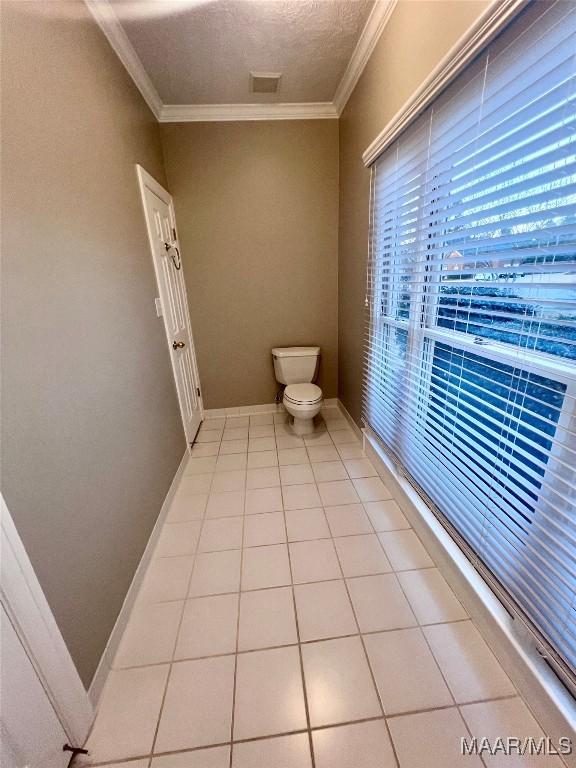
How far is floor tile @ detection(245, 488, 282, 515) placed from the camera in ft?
5.96

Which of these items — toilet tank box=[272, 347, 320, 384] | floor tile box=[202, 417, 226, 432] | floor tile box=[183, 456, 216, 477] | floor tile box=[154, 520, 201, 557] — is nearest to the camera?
floor tile box=[154, 520, 201, 557]

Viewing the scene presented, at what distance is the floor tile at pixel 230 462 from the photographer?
2.23 meters

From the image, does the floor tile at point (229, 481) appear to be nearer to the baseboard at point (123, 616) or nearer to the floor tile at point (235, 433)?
the baseboard at point (123, 616)

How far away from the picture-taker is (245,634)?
3.89ft

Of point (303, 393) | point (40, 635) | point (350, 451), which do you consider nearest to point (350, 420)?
point (350, 451)

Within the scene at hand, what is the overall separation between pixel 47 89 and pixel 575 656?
2.37m

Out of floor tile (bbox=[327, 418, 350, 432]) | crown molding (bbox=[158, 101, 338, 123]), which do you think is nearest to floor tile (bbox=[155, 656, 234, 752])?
floor tile (bbox=[327, 418, 350, 432])

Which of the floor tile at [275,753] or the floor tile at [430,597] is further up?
the floor tile at [430,597]

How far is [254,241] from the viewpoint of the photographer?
259 cm

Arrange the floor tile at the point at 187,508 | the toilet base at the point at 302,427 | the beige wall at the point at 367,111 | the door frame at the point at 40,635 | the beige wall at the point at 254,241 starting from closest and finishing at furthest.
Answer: the door frame at the point at 40,635, the beige wall at the point at 367,111, the floor tile at the point at 187,508, the beige wall at the point at 254,241, the toilet base at the point at 302,427

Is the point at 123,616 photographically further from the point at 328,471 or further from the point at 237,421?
the point at 237,421

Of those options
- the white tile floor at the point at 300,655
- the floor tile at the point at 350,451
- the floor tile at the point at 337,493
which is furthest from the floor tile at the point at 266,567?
the floor tile at the point at 350,451

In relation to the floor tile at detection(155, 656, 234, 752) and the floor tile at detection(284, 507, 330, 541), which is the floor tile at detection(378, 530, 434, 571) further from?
the floor tile at detection(155, 656, 234, 752)

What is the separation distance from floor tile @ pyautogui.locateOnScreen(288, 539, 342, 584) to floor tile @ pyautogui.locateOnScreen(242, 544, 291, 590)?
0.14ft
